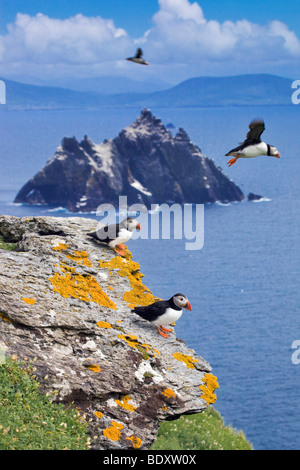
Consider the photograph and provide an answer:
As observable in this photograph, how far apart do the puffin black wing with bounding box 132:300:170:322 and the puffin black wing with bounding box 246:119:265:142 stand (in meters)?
4.67

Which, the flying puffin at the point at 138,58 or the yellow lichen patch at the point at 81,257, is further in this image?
the yellow lichen patch at the point at 81,257

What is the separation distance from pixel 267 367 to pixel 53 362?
585 feet

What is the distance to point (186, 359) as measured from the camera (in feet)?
49.9

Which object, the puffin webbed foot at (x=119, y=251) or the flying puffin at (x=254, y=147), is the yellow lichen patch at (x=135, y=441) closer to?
the flying puffin at (x=254, y=147)

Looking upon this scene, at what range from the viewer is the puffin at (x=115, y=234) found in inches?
693

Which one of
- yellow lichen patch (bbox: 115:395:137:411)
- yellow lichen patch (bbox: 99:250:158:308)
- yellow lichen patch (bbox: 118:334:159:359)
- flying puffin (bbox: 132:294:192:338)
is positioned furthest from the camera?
yellow lichen patch (bbox: 99:250:158:308)

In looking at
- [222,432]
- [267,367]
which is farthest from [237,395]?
[222,432]

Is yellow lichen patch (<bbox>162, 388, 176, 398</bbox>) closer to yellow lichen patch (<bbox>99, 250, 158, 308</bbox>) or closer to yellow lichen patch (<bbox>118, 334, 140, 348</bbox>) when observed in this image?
yellow lichen patch (<bbox>118, 334, 140, 348</bbox>)

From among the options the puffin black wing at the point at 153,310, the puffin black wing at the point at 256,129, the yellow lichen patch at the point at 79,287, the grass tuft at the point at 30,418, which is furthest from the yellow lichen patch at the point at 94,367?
the puffin black wing at the point at 256,129

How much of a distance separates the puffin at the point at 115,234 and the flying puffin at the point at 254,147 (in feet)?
18.0

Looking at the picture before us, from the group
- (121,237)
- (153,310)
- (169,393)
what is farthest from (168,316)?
(121,237)

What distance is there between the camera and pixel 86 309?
14789 millimetres

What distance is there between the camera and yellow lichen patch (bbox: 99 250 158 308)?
1659cm

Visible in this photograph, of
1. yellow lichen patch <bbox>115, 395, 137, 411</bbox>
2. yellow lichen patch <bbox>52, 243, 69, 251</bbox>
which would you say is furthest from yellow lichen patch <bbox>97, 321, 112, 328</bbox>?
yellow lichen patch <bbox>52, 243, 69, 251</bbox>
